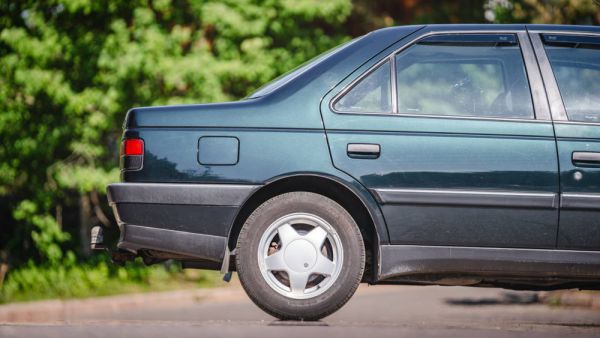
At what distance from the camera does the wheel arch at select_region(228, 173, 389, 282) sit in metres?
4.30

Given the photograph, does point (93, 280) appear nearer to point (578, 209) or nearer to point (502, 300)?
point (502, 300)

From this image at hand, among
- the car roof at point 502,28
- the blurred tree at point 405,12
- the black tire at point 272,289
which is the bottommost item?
the black tire at point 272,289

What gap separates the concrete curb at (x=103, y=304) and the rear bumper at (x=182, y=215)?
17.4 feet

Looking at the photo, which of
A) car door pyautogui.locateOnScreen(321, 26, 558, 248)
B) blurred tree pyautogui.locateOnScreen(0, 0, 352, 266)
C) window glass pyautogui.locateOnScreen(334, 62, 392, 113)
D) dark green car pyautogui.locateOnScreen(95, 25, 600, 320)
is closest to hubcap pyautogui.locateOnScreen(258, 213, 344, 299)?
dark green car pyautogui.locateOnScreen(95, 25, 600, 320)

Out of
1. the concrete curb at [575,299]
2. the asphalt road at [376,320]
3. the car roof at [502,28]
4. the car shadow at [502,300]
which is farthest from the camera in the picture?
the car shadow at [502,300]

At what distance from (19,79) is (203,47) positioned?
8.75 ft

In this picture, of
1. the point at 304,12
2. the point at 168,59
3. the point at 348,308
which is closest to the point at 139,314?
the point at 348,308

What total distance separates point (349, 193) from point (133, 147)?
3.88 ft

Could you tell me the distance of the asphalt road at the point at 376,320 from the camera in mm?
3848

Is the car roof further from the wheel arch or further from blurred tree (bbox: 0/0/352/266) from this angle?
blurred tree (bbox: 0/0/352/266)

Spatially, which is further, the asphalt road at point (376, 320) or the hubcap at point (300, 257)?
the hubcap at point (300, 257)

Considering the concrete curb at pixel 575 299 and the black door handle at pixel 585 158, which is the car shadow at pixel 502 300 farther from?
the black door handle at pixel 585 158

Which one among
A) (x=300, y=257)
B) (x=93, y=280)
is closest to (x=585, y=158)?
(x=300, y=257)

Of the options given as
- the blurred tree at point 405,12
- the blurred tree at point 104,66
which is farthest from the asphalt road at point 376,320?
the blurred tree at point 405,12
